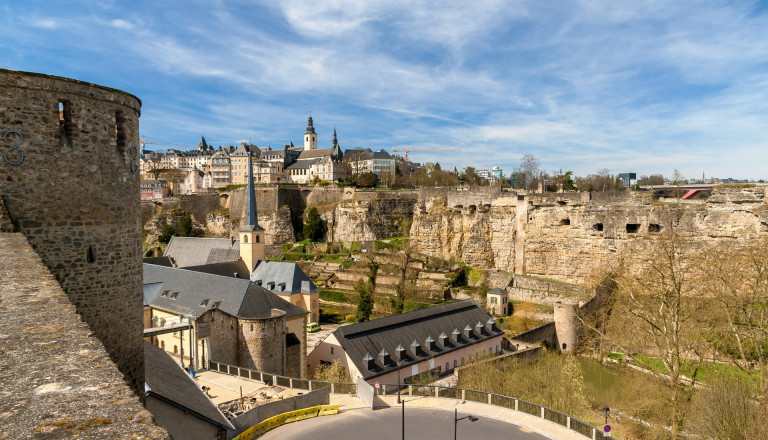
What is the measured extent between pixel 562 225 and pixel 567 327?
1019 cm

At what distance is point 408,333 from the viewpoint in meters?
23.9

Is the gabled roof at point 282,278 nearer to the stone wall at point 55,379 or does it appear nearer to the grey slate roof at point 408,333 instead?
the grey slate roof at point 408,333

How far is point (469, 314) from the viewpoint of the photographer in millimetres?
27859

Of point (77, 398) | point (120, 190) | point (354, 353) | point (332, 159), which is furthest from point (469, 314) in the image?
point (332, 159)

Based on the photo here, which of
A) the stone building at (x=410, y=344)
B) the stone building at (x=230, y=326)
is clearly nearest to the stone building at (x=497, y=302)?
the stone building at (x=410, y=344)

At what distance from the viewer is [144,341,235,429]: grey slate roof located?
805 cm

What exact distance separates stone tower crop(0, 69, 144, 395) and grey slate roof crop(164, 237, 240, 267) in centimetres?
3477

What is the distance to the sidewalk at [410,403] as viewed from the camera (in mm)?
12977

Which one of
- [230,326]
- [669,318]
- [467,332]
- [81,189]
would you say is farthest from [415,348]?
[81,189]

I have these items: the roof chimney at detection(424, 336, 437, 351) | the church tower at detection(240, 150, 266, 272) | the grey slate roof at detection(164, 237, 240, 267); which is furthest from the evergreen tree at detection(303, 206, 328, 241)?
the roof chimney at detection(424, 336, 437, 351)

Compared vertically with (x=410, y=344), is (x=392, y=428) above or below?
above

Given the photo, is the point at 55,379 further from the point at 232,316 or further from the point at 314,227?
the point at 314,227

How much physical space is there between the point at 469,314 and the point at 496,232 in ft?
52.3

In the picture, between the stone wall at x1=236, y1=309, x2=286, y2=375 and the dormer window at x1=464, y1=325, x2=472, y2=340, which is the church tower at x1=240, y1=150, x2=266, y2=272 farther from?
the dormer window at x1=464, y1=325, x2=472, y2=340
